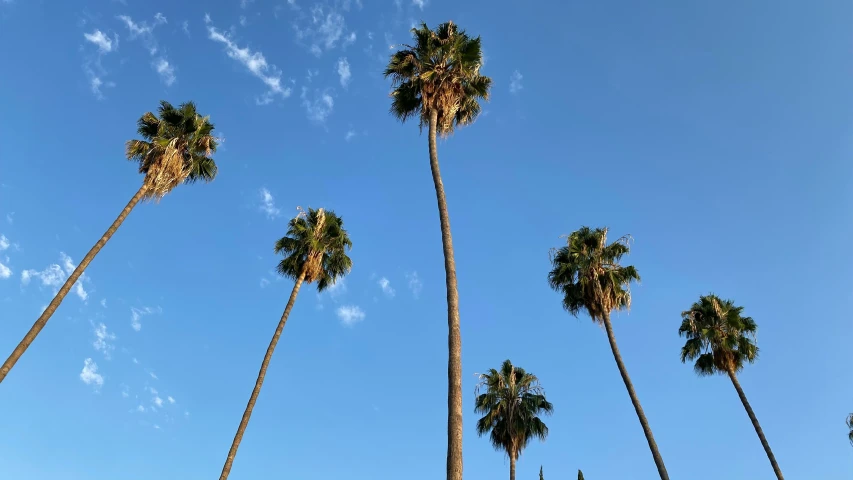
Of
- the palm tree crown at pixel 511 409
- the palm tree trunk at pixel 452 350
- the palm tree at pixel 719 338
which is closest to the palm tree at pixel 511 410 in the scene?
the palm tree crown at pixel 511 409

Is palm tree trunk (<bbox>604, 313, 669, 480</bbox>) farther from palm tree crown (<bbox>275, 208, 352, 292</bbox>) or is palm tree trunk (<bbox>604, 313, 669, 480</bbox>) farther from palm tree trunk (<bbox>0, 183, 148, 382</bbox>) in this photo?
palm tree trunk (<bbox>0, 183, 148, 382</bbox>)

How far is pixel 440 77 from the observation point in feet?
64.7

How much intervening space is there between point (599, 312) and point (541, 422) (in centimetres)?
884

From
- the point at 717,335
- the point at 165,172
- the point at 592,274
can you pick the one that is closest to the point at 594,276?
the point at 592,274

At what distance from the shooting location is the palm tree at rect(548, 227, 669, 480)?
89.5 feet

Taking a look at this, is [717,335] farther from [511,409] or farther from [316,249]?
[316,249]

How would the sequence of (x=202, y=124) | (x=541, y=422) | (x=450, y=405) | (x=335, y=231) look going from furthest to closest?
(x=541, y=422)
(x=335, y=231)
(x=202, y=124)
(x=450, y=405)

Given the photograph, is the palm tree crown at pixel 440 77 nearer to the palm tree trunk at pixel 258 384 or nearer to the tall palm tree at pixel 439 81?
the tall palm tree at pixel 439 81

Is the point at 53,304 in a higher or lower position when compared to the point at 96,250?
lower

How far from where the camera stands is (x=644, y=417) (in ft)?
77.8

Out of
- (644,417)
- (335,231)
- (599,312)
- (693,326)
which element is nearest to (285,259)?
(335,231)

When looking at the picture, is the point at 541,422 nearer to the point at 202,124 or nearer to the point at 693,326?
the point at 693,326

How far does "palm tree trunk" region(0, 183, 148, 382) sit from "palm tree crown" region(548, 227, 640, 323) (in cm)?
2159

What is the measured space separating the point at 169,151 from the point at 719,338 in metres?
31.6
